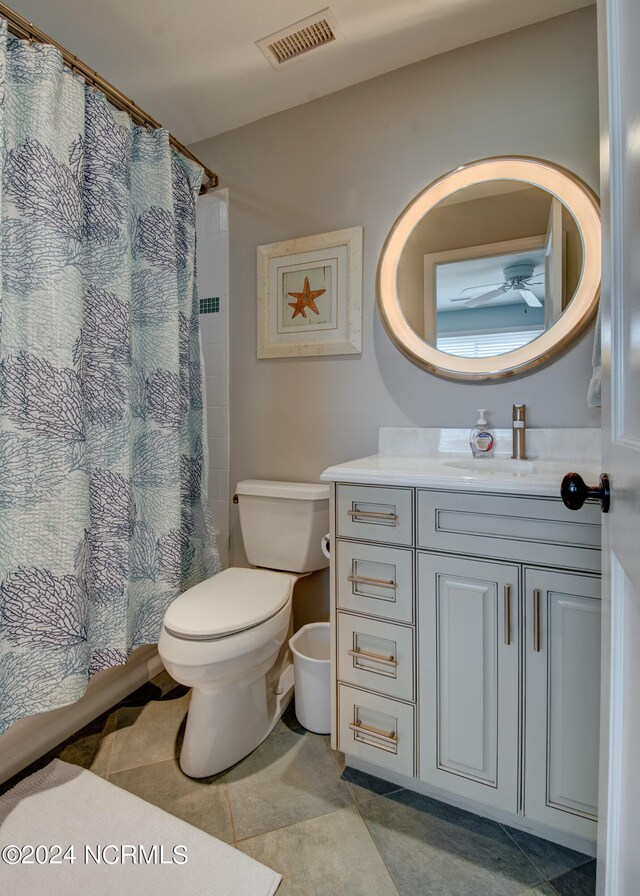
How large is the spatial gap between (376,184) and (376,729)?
5.98 ft

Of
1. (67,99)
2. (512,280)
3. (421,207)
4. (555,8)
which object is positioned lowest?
(512,280)

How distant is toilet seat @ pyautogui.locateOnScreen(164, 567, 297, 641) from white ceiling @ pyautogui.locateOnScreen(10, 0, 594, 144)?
6.02 feet

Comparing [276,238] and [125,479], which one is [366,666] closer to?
[125,479]

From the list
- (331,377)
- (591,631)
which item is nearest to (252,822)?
(591,631)

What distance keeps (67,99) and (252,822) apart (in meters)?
2.04

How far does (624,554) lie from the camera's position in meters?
0.49

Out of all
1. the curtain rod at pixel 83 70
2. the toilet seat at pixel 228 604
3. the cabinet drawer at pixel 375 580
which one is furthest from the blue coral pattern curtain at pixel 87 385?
the cabinet drawer at pixel 375 580

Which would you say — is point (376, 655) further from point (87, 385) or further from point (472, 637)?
point (87, 385)

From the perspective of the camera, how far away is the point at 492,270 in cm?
151

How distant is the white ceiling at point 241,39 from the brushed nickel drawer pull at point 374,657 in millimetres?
1891

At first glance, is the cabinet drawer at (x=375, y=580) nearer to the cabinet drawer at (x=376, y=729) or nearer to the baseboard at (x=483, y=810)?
the cabinet drawer at (x=376, y=729)

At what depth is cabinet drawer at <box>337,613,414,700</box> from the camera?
116 centimetres

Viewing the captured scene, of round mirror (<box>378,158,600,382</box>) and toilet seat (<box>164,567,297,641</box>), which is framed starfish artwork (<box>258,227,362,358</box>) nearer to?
round mirror (<box>378,158,600,382</box>)

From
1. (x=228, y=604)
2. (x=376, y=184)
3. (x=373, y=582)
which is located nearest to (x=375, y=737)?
(x=373, y=582)
